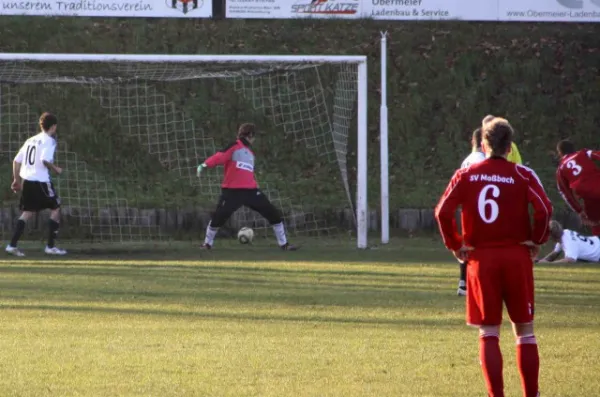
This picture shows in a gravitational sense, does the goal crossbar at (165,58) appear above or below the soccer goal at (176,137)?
above

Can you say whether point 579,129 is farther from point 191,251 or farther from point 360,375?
point 360,375

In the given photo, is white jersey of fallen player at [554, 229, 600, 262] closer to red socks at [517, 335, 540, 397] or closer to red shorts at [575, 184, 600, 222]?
red shorts at [575, 184, 600, 222]

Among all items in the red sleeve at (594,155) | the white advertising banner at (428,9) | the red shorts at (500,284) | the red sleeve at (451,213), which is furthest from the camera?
the white advertising banner at (428,9)

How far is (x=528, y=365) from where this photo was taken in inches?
280

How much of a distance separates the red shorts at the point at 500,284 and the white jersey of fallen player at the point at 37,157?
1073 centimetres

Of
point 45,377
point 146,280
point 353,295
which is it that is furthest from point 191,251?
point 45,377

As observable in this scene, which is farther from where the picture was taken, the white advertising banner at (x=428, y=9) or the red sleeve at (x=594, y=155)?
the white advertising banner at (x=428, y=9)

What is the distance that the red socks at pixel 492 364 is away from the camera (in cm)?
705

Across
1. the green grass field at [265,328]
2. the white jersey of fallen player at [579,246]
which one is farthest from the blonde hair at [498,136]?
→ the white jersey of fallen player at [579,246]

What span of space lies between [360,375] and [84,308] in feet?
13.7

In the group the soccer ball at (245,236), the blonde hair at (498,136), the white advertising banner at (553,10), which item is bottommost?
the soccer ball at (245,236)

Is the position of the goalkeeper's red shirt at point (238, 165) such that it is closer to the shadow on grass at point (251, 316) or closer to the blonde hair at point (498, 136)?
the shadow on grass at point (251, 316)

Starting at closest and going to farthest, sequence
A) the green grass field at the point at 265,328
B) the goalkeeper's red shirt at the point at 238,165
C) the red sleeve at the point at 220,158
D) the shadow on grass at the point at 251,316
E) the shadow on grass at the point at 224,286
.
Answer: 1. the green grass field at the point at 265,328
2. the shadow on grass at the point at 251,316
3. the shadow on grass at the point at 224,286
4. the red sleeve at the point at 220,158
5. the goalkeeper's red shirt at the point at 238,165

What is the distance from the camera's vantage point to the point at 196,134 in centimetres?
2428
